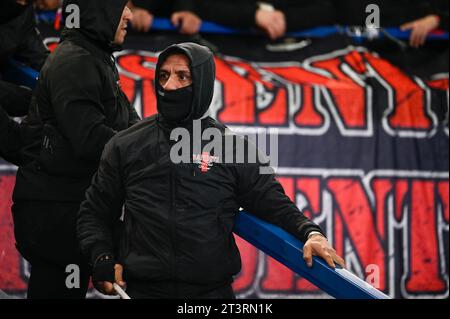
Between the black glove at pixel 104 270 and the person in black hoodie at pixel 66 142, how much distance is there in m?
0.52

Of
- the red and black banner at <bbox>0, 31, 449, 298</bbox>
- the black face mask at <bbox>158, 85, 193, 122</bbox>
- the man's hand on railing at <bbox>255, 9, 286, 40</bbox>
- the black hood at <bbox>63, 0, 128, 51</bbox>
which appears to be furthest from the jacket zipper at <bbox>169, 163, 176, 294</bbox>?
the man's hand on railing at <bbox>255, 9, 286, 40</bbox>

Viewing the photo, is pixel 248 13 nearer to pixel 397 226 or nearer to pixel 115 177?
pixel 397 226

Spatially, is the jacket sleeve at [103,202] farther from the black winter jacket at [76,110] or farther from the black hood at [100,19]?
the black hood at [100,19]

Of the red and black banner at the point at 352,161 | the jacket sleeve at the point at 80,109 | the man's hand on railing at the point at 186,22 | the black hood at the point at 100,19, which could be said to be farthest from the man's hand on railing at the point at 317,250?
the man's hand on railing at the point at 186,22

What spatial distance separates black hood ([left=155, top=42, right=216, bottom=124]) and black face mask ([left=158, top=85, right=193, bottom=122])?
2cm

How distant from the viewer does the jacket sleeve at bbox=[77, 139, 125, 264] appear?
3.32 m

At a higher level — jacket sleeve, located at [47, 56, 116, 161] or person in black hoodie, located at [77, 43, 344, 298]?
jacket sleeve, located at [47, 56, 116, 161]

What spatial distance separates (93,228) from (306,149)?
2933 millimetres

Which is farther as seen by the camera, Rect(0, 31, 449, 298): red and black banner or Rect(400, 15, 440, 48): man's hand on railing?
Rect(400, 15, 440, 48): man's hand on railing

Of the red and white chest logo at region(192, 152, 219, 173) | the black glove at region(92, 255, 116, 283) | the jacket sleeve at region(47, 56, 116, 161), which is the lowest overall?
the black glove at region(92, 255, 116, 283)

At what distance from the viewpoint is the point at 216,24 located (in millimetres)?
6383

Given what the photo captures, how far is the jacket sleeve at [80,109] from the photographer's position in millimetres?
3549

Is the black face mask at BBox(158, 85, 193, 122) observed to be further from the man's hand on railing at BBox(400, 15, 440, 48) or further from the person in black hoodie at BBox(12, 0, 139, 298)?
the man's hand on railing at BBox(400, 15, 440, 48)

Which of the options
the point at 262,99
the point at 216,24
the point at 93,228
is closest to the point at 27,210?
the point at 93,228
